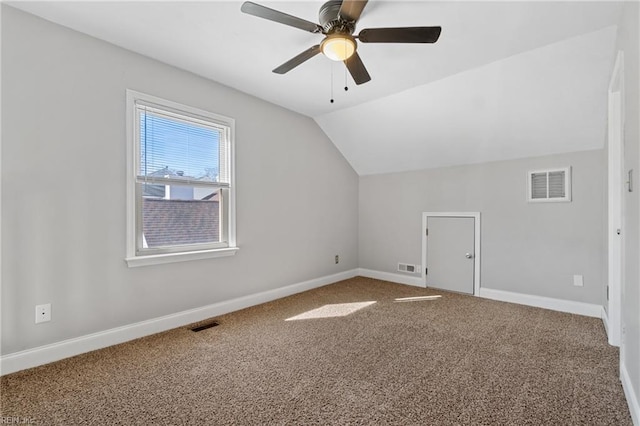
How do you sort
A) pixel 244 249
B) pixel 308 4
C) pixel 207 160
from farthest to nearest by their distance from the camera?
pixel 244 249 → pixel 207 160 → pixel 308 4

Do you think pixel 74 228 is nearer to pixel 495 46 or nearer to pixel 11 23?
pixel 11 23

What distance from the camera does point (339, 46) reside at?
6.60 ft

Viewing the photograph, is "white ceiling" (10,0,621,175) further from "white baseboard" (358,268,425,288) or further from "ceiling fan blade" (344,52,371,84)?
"white baseboard" (358,268,425,288)

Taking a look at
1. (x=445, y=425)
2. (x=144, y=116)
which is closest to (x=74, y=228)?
(x=144, y=116)

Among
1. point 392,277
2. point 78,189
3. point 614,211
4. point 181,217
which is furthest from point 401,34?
point 392,277

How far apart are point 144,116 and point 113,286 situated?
1.53 m

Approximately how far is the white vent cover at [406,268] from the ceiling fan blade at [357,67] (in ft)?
10.1

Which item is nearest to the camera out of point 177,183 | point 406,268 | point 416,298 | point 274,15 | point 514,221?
point 274,15

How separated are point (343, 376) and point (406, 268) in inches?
115

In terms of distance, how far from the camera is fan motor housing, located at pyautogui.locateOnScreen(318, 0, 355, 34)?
1.97 m

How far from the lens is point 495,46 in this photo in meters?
2.56

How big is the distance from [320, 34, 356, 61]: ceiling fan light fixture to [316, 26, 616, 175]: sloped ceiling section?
5.22 feet

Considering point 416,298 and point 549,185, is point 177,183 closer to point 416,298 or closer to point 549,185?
point 416,298

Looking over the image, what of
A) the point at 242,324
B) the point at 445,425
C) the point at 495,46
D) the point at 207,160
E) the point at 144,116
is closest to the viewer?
the point at 445,425
